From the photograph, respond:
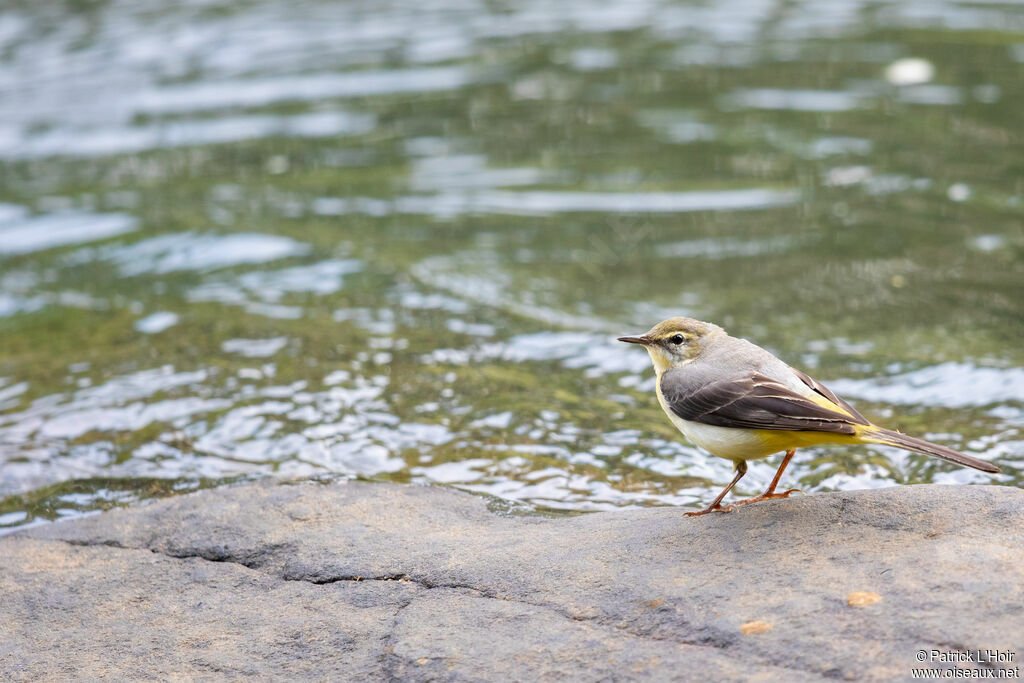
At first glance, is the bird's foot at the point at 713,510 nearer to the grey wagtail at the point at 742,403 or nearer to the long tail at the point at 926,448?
the grey wagtail at the point at 742,403

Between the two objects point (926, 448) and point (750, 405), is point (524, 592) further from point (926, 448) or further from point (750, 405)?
point (926, 448)

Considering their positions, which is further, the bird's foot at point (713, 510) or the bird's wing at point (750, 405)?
the bird's foot at point (713, 510)

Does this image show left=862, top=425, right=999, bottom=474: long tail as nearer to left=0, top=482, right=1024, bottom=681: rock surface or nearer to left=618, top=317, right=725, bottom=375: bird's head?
left=0, top=482, right=1024, bottom=681: rock surface

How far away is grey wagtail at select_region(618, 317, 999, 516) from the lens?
4.14 m

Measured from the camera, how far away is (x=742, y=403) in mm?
4336

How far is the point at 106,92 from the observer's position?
15.3 m

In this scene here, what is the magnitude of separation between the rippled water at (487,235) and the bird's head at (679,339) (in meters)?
1.02

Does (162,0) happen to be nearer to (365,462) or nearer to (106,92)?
(106,92)

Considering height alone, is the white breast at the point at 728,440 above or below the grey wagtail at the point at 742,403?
below

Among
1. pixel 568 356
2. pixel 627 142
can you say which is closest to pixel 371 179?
pixel 627 142

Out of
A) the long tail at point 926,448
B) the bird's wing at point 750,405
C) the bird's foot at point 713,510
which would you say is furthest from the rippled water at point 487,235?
the long tail at point 926,448

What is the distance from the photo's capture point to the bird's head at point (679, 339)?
4.83 meters

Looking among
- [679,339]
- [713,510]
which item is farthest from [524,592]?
[679,339]

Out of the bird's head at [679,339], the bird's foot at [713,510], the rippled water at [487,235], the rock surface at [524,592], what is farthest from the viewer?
the rippled water at [487,235]
